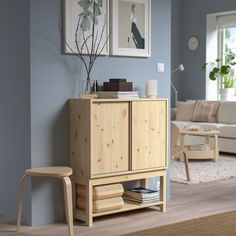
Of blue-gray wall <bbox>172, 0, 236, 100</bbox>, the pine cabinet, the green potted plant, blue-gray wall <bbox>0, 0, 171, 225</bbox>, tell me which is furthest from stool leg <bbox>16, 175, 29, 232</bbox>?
blue-gray wall <bbox>172, 0, 236, 100</bbox>

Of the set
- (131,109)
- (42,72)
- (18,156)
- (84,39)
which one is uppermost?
(84,39)

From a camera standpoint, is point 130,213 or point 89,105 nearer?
point 89,105

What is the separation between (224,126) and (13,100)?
4.73 metres

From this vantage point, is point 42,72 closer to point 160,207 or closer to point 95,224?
point 95,224

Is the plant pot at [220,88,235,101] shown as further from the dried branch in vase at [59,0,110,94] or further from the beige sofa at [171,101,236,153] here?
the dried branch in vase at [59,0,110,94]

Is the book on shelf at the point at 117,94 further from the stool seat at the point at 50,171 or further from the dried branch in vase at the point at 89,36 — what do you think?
the stool seat at the point at 50,171

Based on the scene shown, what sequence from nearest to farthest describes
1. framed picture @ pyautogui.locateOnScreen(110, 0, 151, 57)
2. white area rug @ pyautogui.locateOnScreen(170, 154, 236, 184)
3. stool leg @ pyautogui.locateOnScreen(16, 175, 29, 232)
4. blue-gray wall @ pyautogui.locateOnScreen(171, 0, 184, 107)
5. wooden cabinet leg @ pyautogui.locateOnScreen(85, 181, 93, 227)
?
stool leg @ pyautogui.locateOnScreen(16, 175, 29, 232)
wooden cabinet leg @ pyautogui.locateOnScreen(85, 181, 93, 227)
framed picture @ pyautogui.locateOnScreen(110, 0, 151, 57)
white area rug @ pyautogui.locateOnScreen(170, 154, 236, 184)
blue-gray wall @ pyautogui.locateOnScreen(171, 0, 184, 107)

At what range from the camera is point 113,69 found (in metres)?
4.68

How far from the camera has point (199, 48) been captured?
9.95 metres

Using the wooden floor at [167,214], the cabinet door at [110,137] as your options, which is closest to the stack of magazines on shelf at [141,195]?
the wooden floor at [167,214]

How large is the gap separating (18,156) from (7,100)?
0.48 meters

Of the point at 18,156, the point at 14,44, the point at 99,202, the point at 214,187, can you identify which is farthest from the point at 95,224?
the point at 214,187

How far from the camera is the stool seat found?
3.87 m

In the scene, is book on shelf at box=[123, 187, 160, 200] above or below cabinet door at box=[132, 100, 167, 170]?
below
